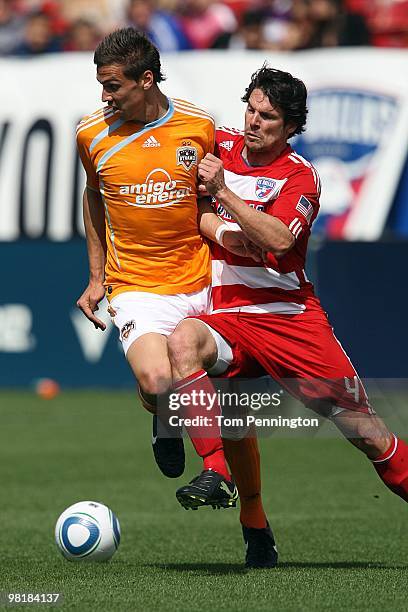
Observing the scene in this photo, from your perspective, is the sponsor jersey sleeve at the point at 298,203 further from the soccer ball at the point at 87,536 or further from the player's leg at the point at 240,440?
the soccer ball at the point at 87,536

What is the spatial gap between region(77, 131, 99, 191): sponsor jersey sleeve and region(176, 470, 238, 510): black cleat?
5.56ft

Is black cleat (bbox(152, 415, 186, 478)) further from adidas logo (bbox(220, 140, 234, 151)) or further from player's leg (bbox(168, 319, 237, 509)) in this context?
adidas logo (bbox(220, 140, 234, 151))

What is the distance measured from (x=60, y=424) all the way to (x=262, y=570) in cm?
691

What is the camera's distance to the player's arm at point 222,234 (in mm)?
6180

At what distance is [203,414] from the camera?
5.99 m

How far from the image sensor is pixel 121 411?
45.6ft

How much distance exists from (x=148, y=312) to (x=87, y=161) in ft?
2.82

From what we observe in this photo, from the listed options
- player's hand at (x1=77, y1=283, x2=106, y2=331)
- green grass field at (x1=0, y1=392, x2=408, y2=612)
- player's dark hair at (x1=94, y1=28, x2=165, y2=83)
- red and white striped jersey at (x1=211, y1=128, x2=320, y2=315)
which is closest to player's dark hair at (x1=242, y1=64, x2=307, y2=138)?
red and white striped jersey at (x1=211, y1=128, x2=320, y2=315)

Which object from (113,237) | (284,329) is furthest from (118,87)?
(284,329)

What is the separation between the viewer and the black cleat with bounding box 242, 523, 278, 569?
6.51 metres

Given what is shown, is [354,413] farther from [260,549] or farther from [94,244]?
[94,244]

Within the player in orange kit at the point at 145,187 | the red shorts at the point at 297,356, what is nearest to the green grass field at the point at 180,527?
the red shorts at the point at 297,356

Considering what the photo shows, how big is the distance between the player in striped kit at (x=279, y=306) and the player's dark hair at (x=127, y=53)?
0.55m

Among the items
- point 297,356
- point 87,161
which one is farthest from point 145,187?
point 297,356
